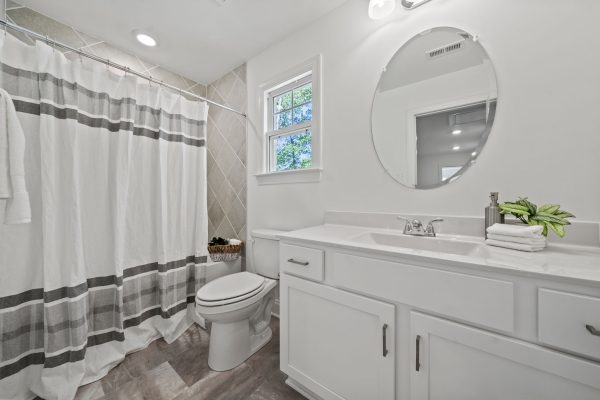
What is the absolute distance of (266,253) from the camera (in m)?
1.70

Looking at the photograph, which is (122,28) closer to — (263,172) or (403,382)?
(263,172)

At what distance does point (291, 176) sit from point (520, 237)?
53.1 inches

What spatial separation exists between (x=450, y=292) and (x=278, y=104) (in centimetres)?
190

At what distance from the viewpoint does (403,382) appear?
2.70 ft

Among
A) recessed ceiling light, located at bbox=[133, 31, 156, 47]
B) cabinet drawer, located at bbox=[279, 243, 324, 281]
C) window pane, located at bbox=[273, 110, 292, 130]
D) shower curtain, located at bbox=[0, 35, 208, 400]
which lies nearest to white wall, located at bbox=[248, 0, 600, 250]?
window pane, located at bbox=[273, 110, 292, 130]

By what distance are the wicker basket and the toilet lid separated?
0.36 m

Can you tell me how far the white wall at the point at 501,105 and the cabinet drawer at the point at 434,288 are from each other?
1.83ft

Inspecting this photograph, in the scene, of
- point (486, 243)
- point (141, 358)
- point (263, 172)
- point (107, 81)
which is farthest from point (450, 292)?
point (107, 81)

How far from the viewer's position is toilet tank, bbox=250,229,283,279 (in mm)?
1646

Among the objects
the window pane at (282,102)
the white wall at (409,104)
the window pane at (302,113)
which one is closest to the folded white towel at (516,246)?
the white wall at (409,104)

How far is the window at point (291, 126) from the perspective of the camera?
180 cm

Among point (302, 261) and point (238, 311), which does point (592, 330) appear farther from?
point (238, 311)

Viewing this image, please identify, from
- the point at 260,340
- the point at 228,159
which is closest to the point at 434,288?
the point at 260,340

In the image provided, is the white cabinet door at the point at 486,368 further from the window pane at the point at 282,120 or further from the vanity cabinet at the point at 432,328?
the window pane at the point at 282,120
